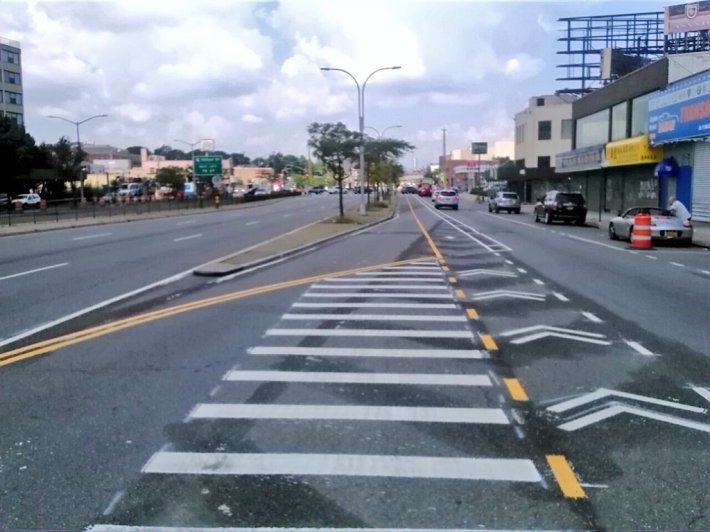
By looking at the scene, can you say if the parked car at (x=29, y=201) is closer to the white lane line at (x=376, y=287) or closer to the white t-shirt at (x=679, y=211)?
the white t-shirt at (x=679, y=211)

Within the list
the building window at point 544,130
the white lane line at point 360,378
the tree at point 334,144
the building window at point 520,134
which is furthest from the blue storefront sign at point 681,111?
the building window at point 520,134

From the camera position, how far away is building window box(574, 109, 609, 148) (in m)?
48.9

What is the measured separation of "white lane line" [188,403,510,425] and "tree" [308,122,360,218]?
1311 inches

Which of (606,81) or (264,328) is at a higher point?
(606,81)

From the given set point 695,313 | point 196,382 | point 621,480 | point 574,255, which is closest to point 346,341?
point 196,382

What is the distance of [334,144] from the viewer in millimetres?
39844

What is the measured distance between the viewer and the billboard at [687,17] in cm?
4338

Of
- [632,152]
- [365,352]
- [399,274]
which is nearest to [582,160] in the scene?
[632,152]

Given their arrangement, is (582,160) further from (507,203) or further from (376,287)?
(376,287)

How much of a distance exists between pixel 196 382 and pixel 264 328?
2779 mm

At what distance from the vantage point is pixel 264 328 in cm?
1037

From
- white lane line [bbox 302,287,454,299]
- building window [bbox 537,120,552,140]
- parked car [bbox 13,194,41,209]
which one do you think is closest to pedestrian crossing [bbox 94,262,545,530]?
white lane line [bbox 302,287,454,299]

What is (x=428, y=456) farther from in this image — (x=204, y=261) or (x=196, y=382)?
(x=204, y=261)

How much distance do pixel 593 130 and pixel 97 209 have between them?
34146 millimetres
